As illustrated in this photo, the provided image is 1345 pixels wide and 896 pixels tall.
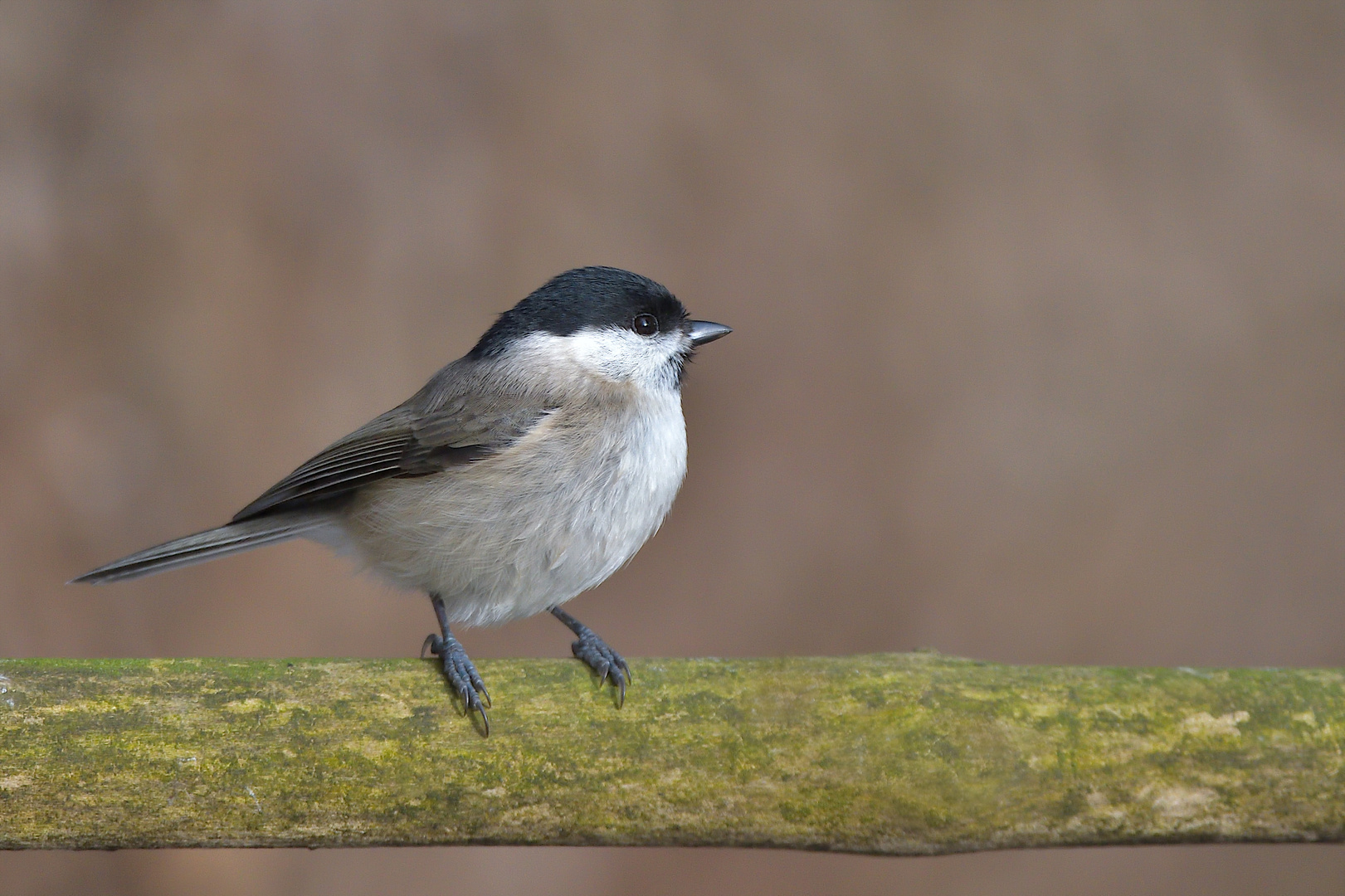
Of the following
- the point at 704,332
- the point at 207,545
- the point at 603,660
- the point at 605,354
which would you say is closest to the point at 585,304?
the point at 605,354

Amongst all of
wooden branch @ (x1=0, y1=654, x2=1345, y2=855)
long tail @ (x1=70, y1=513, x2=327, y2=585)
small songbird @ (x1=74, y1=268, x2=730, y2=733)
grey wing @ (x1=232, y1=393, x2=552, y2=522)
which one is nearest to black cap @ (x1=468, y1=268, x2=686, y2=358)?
small songbird @ (x1=74, y1=268, x2=730, y2=733)

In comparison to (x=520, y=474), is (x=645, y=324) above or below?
above

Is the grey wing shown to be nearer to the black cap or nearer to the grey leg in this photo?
the black cap

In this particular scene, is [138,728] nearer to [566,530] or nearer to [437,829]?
[437,829]

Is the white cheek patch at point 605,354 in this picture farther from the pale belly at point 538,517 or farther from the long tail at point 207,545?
the long tail at point 207,545

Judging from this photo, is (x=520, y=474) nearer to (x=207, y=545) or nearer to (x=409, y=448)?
(x=409, y=448)

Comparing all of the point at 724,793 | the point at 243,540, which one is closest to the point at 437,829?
the point at 724,793

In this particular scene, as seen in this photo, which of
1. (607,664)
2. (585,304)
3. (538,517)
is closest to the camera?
(607,664)
